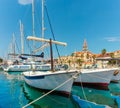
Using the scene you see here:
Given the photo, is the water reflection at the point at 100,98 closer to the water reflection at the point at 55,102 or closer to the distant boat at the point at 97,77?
the water reflection at the point at 55,102

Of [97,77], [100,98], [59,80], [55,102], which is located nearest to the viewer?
[55,102]

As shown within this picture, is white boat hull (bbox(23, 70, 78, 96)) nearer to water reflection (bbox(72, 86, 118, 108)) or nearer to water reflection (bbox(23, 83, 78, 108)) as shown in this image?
water reflection (bbox(23, 83, 78, 108))

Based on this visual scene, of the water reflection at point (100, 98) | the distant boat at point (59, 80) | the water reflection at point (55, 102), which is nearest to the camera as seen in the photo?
the water reflection at point (55, 102)

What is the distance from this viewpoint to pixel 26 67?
48594mm

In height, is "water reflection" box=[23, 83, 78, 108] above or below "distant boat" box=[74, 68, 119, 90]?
below

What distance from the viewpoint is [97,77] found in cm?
1827

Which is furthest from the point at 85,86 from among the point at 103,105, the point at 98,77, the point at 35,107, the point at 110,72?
the point at 35,107

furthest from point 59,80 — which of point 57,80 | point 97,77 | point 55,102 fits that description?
point 97,77

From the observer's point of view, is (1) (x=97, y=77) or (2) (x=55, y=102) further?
(1) (x=97, y=77)

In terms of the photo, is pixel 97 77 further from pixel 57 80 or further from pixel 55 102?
pixel 55 102

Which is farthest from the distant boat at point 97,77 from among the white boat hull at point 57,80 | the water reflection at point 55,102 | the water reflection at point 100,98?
the water reflection at point 55,102

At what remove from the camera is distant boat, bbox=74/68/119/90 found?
707 inches

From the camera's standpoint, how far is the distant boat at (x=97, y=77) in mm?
17969

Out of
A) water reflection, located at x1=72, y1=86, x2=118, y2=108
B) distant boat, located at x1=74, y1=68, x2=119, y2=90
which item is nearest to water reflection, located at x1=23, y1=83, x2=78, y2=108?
water reflection, located at x1=72, y1=86, x2=118, y2=108
